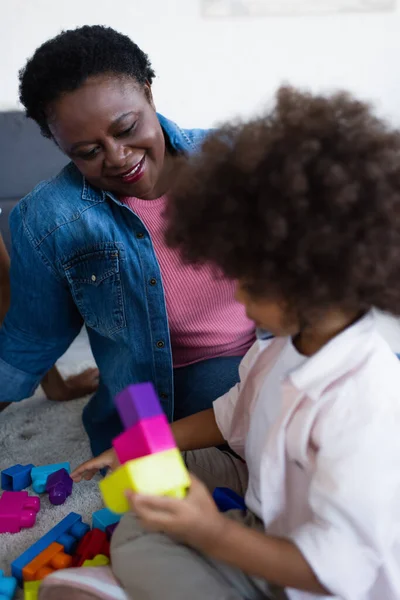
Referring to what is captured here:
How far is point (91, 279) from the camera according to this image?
3.35ft

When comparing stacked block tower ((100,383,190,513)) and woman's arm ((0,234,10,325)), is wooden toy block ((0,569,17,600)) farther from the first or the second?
woman's arm ((0,234,10,325))

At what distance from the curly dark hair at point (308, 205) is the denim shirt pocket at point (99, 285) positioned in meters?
0.43

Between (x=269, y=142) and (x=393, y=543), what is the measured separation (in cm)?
41

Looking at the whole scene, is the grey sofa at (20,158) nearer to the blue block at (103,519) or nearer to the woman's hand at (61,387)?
the woman's hand at (61,387)

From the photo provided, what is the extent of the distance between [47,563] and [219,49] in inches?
59.6

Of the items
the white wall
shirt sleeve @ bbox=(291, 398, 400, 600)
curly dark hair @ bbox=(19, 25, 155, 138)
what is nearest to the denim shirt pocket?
curly dark hair @ bbox=(19, 25, 155, 138)

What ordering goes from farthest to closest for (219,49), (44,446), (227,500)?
1. (219,49)
2. (44,446)
3. (227,500)

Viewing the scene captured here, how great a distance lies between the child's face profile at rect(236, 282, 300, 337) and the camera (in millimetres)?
599

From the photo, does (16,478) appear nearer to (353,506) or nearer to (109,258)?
(109,258)

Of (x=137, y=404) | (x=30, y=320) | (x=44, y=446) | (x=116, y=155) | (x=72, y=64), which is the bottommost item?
(x=44, y=446)

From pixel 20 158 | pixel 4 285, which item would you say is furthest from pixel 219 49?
pixel 4 285

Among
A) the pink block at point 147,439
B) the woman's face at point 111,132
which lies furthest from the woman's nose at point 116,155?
the pink block at point 147,439

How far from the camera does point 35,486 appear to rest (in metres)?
1.10

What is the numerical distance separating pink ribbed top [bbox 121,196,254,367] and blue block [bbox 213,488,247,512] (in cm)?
35
